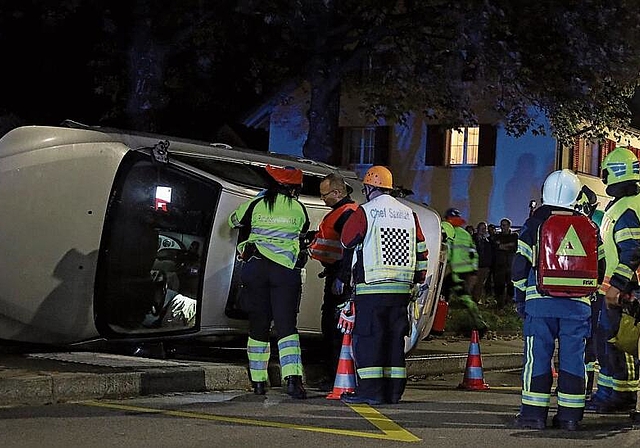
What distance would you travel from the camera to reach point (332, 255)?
9656mm

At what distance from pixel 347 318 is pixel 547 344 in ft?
6.17

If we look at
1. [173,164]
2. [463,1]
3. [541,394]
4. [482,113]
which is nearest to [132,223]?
[173,164]

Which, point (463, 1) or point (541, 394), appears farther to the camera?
point (463, 1)

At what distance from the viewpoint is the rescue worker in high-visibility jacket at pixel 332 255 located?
378 inches

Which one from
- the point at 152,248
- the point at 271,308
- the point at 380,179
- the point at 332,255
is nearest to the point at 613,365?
the point at 380,179

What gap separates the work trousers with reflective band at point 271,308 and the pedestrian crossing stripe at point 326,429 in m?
0.85

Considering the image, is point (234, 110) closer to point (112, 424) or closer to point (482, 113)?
point (482, 113)

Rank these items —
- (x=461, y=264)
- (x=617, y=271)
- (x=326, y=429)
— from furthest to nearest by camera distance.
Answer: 1. (x=461, y=264)
2. (x=617, y=271)
3. (x=326, y=429)

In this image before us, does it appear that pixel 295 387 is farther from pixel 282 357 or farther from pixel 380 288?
pixel 380 288

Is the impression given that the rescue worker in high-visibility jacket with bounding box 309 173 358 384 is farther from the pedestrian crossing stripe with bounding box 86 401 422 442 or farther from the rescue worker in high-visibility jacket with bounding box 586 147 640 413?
→ the rescue worker in high-visibility jacket with bounding box 586 147 640 413

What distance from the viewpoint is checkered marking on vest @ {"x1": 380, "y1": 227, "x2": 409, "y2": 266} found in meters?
8.98

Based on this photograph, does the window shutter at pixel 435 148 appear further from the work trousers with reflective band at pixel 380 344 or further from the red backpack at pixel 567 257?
the red backpack at pixel 567 257

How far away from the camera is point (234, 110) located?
31281 millimetres

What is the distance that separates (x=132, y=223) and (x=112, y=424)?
2.78 meters
